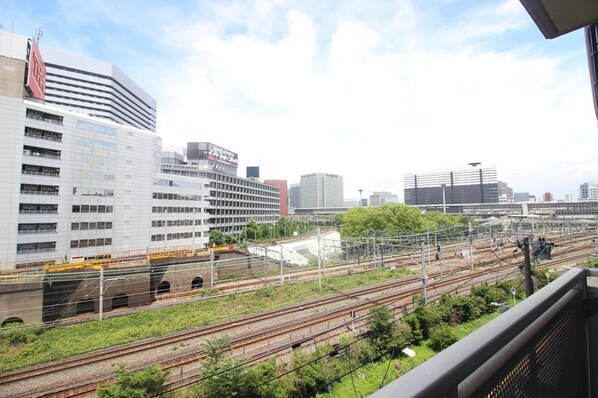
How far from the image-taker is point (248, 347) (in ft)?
37.4

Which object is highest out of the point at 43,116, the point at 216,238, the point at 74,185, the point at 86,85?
the point at 86,85

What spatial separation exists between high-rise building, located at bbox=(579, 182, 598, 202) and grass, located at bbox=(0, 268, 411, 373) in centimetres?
17469

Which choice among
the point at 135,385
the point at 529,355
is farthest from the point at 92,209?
the point at 529,355

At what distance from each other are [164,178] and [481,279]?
33160mm

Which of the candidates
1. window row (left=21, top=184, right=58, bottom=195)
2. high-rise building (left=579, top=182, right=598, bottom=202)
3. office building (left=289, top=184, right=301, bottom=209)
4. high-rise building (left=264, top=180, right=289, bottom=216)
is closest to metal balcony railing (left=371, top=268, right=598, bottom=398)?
window row (left=21, top=184, right=58, bottom=195)

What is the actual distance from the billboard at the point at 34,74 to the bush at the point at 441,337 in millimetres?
32082

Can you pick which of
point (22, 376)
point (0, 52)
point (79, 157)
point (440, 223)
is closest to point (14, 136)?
point (79, 157)

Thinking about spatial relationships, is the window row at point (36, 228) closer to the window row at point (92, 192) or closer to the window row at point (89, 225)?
the window row at point (89, 225)

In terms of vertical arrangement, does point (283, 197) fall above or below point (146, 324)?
above

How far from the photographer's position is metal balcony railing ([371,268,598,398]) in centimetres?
64

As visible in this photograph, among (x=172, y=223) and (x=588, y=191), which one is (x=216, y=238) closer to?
(x=172, y=223)

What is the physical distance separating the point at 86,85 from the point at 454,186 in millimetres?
114570

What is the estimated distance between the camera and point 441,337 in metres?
11.2

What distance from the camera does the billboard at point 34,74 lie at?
23891 millimetres
